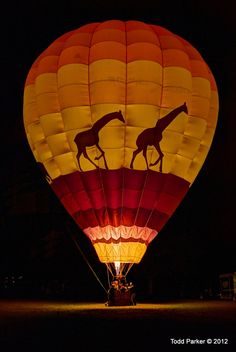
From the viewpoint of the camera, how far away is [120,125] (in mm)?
10938

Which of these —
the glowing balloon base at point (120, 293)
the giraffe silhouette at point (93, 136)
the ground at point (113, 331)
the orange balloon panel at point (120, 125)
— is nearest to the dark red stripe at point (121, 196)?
the orange balloon panel at point (120, 125)

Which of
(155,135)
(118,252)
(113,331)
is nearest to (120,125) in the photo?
(155,135)

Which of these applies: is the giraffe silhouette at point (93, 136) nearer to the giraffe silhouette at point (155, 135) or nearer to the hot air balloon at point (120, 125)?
the hot air balloon at point (120, 125)

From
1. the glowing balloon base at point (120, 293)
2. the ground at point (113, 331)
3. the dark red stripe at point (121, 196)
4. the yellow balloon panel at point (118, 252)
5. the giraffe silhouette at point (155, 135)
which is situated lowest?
the ground at point (113, 331)

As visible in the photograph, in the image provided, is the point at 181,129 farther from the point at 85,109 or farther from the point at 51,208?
the point at 51,208

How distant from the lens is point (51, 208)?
2075cm

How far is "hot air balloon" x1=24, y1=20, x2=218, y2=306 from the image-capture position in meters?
11.0

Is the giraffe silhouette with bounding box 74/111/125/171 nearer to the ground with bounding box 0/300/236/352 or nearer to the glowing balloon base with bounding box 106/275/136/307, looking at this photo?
the glowing balloon base with bounding box 106/275/136/307

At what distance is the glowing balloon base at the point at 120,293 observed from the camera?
444 inches

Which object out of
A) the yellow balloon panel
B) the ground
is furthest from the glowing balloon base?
the ground

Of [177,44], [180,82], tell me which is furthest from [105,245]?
[177,44]

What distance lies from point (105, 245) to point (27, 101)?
135 inches

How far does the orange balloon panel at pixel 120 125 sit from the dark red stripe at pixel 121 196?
19mm

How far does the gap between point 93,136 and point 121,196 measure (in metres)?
1.27
